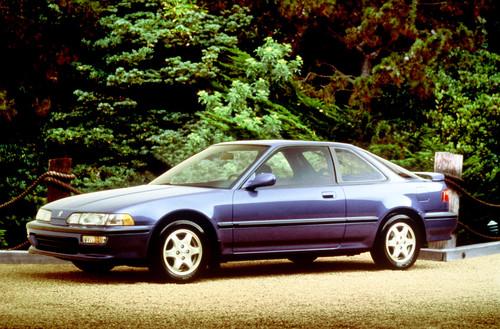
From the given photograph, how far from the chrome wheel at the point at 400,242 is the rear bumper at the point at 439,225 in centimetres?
23

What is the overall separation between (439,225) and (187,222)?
3.62 meters

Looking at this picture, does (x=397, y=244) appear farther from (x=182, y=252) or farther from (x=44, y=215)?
(x=44, y=215)

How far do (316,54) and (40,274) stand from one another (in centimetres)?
1447

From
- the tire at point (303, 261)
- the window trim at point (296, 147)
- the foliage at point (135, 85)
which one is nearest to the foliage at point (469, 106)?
the foliage at point (135, 85)

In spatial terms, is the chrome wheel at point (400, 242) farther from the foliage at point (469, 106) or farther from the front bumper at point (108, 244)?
the foliage at point (469, 106)

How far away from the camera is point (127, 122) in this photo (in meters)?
20.8

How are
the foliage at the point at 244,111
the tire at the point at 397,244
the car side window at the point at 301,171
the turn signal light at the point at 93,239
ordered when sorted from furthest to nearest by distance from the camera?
the foliage at the point at 244,111, the tire at the point at 397,244, the car side window at the point at 301,171, the turn signal light at the point at 93,239

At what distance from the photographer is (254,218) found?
1138cm

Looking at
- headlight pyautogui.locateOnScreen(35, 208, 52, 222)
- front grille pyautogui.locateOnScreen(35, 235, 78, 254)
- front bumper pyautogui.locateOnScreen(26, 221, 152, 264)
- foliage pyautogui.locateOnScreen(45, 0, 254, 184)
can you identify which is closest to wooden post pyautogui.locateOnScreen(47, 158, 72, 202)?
headlight pyautogui.locateOnScreen(35, 208, 52, 222)

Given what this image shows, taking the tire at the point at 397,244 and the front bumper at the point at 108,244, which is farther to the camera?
the tire at the point at 397,244

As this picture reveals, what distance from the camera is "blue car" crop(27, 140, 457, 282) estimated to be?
1068 centimetres

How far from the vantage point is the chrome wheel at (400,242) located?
12.5 m

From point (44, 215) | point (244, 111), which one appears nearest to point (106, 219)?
point (44, 215)

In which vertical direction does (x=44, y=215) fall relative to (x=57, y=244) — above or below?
above
